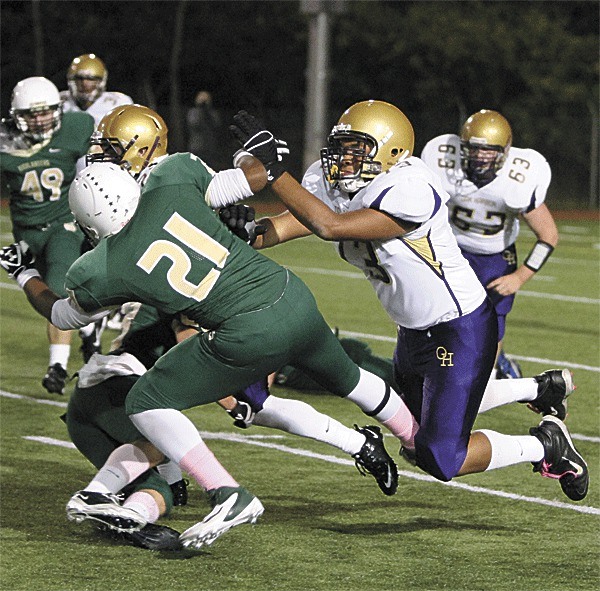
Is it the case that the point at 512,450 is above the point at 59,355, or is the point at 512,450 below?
above

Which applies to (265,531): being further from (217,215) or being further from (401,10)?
(401,10)

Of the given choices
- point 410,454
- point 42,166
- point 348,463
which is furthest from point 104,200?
point 42,166

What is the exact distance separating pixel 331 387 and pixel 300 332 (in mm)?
416

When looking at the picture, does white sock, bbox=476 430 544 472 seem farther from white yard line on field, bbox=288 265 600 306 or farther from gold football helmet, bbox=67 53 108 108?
white yard line on field, bbox=288 265 600 306

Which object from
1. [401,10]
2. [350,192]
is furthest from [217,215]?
[401,10]

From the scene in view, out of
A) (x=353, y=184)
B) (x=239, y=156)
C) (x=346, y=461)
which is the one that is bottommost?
(x=346, y=461)

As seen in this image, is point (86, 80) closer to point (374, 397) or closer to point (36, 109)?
point (36, 109)

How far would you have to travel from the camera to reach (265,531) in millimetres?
4656

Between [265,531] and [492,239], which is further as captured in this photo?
[492,239]

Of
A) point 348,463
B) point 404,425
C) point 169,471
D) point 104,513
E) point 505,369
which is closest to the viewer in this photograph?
point 104,513

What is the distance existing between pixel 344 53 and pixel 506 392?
75.5 ft

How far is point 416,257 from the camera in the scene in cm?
446

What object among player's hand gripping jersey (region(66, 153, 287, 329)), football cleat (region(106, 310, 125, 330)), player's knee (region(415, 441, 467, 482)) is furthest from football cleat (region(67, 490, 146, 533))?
football cleat (region(106, 310, 125, 330))

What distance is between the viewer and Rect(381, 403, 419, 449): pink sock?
4703 mm
